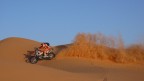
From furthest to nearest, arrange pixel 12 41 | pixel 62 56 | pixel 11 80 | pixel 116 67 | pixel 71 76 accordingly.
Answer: pixel 12 41, pixel 62 56, pixel 116 67, pixel 71 76, pixel 11 80

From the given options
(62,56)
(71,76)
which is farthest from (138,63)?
(71,76)

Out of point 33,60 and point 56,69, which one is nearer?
point 56,69

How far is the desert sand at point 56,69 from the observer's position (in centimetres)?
1279

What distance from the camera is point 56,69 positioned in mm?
15172

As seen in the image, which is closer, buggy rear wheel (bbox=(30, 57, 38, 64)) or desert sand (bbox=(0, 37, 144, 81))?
desert sand (bbox=(0, 37, 144, 81))

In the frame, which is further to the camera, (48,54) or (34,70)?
(48,54)

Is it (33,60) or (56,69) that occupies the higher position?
(33,60)

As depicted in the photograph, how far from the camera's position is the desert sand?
12.8m

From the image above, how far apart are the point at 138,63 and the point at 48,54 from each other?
18.3ft

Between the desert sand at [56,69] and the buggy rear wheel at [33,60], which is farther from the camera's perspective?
the buggy rear wheel at [33,60]

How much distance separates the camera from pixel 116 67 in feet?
62.4

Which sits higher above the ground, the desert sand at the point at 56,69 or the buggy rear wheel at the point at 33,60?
the buggy rear wheel at the point at 33,60

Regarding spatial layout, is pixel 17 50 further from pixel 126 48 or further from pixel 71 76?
pixel 71 76

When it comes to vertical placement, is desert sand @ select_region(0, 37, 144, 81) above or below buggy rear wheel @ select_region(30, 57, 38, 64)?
below
